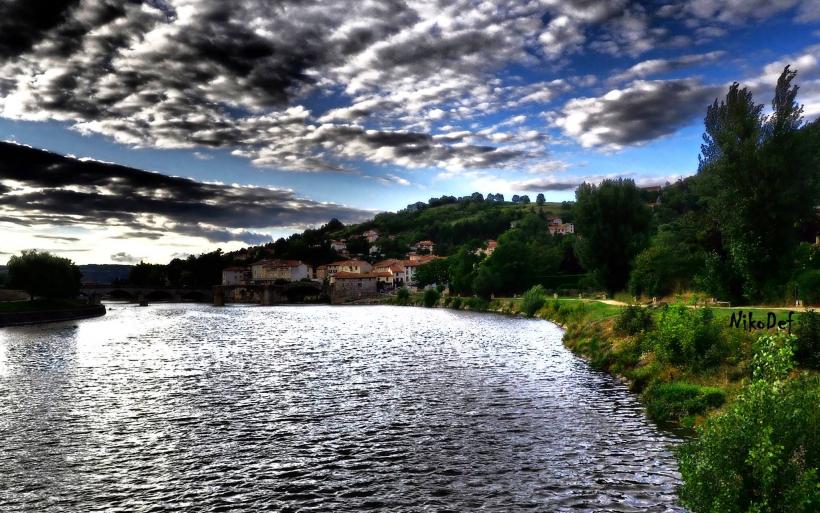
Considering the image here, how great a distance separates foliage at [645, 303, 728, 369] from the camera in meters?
29.3

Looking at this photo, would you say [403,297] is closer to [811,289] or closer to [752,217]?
[752,217]

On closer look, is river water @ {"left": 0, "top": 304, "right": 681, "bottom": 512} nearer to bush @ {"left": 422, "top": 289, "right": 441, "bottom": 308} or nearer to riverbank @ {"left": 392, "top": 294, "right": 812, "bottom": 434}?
riverbank @ {"left": 392, "top": 294, "right": 812, "bottom": 434}

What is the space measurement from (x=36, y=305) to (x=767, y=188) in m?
122

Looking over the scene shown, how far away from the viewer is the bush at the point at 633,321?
42000 mm

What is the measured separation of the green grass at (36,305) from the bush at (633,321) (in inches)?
4056

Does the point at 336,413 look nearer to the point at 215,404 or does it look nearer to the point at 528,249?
the point at 215,404

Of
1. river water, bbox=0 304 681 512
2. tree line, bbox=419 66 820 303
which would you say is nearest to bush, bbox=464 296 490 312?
tree line, bbox=419 66 820 303

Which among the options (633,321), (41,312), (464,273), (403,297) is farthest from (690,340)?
(403,297)

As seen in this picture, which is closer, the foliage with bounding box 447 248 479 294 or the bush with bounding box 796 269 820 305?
the bush with bounding box 796 269 820 305

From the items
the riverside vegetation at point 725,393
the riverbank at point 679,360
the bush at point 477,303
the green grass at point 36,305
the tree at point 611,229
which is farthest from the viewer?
the bush at point 477,303

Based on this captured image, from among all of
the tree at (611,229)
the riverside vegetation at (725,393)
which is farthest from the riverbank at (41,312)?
the tree at (611,229)

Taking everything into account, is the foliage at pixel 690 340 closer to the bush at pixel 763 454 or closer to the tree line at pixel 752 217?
the tree line at pixel 752 217

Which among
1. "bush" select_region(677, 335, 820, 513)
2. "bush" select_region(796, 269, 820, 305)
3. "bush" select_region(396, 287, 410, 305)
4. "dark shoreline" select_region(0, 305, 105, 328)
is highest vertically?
"bush" select_region(796, 269, 820, 305)

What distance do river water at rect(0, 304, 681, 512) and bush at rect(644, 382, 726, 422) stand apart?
987 millimetres
